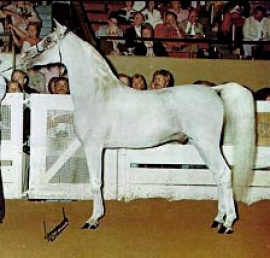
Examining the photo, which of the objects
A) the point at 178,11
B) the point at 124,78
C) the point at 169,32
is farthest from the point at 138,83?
the point at 178,11

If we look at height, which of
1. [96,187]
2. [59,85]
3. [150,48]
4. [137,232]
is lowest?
[137,232]

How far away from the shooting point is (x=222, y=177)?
2.31 metres

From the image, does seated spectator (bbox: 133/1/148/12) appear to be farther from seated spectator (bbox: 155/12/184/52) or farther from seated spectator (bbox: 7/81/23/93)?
seated spectator (bbox: 7/81/23/93)

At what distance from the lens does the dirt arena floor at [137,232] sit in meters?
2.22

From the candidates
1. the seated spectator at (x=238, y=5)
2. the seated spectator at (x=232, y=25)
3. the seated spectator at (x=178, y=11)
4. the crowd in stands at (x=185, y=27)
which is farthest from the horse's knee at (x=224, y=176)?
the seated spectator at (x=238, y=5)

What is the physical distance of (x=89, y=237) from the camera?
7.55 ft

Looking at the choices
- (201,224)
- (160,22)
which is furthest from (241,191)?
(160,22)

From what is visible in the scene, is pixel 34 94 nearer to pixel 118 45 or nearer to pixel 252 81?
pixel 118 45

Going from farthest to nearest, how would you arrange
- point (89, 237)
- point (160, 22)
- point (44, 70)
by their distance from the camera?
1. point (160, 22)
2. point (44, 70)
3. point (89, 237)

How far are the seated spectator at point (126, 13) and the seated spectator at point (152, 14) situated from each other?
0.22 ft

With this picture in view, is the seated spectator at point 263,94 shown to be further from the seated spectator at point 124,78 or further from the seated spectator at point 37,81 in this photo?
the seated spectator at point 37,81

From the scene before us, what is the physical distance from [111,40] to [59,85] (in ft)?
1.35

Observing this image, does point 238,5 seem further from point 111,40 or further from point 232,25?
point 111,40

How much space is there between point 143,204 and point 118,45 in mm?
670
